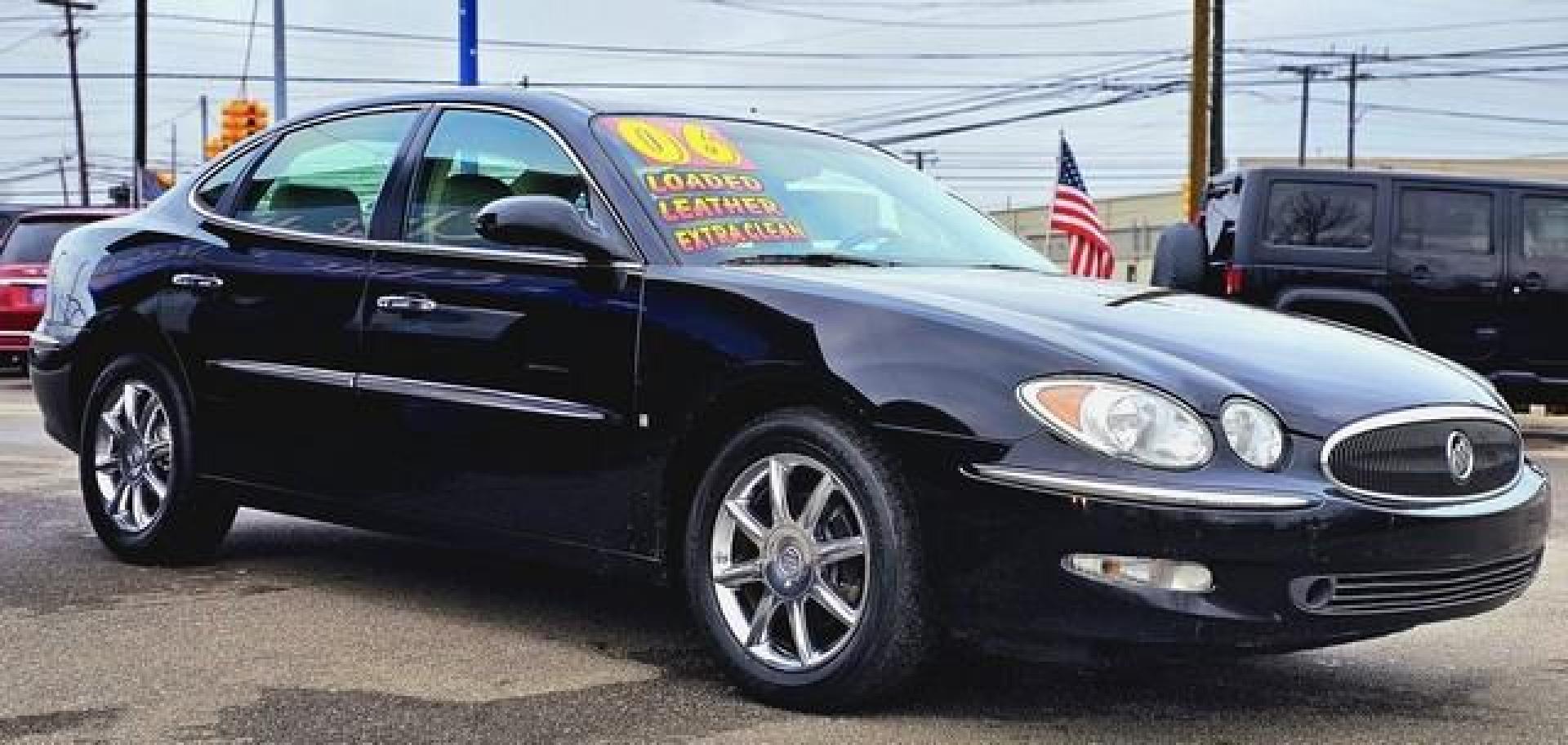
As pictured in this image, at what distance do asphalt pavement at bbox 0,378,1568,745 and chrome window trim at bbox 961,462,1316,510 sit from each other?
1.70 ft

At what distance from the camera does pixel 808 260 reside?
183 inches

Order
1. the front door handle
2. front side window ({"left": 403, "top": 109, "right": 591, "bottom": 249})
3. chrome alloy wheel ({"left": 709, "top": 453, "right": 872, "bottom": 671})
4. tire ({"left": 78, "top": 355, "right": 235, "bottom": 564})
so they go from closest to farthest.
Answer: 1. chrome alloy wheel ({"left": 709, "top": 453, "right": 872, "bottom": 671})
2. front side window ({"left": 403, "top": 109, "right": 591, "bottom": 249})
3. the front door handle
4. tire ({"left": 78, "top": 355, "right": 235, "bottom": 564})

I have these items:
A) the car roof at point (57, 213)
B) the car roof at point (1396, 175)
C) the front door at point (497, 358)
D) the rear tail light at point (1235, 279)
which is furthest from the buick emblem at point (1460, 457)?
the car roof at point (57, 213)

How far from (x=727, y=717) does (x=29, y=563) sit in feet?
10.3

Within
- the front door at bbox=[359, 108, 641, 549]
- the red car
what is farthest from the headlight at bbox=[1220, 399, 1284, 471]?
the red car

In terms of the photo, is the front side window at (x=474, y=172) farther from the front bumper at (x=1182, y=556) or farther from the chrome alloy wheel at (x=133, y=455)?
the front bumper at (x=1182, y=556)

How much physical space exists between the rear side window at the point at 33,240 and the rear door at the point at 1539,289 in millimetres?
12292

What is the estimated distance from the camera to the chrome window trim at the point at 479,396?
4504 millimetres

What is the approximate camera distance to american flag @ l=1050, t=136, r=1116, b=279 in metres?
17.6

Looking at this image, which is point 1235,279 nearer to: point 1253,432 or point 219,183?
point 219,183

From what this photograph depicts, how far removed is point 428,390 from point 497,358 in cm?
28

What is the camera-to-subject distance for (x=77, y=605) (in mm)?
5277

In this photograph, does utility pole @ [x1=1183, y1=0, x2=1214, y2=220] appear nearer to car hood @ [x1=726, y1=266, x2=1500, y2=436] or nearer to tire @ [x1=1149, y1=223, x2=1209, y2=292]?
tire @ [x1=1149, y1=223, x2=1209, y2=292]

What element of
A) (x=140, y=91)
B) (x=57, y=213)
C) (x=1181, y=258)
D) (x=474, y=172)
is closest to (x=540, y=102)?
(x=474, y=172)
